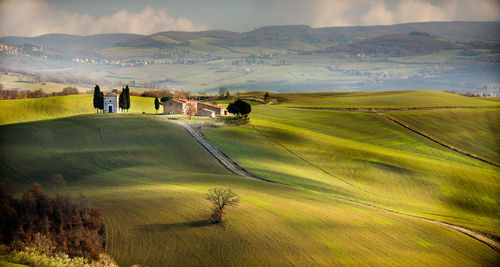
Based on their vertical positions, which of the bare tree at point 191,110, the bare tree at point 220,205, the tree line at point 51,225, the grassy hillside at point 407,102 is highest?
the grassy hillside at point 407,102

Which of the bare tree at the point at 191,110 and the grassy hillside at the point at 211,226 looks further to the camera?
the bare tree at the point at 191,110

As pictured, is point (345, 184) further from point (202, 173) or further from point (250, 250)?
point (250, 250)

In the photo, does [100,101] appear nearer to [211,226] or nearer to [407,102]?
[211,226]

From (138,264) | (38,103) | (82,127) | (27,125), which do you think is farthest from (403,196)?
(38,103)

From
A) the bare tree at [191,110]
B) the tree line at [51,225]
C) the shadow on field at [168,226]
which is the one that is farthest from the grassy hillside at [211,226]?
the bare tree at [191,110]

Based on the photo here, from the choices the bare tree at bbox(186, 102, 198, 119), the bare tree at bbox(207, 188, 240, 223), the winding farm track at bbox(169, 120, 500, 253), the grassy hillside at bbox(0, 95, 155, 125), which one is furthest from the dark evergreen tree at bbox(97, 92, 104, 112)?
the bare tree at bbox(207, 188, 240, 223)

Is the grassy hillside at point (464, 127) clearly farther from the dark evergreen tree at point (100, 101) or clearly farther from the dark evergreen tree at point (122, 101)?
the dark evergreen tree at point (100, 101)
